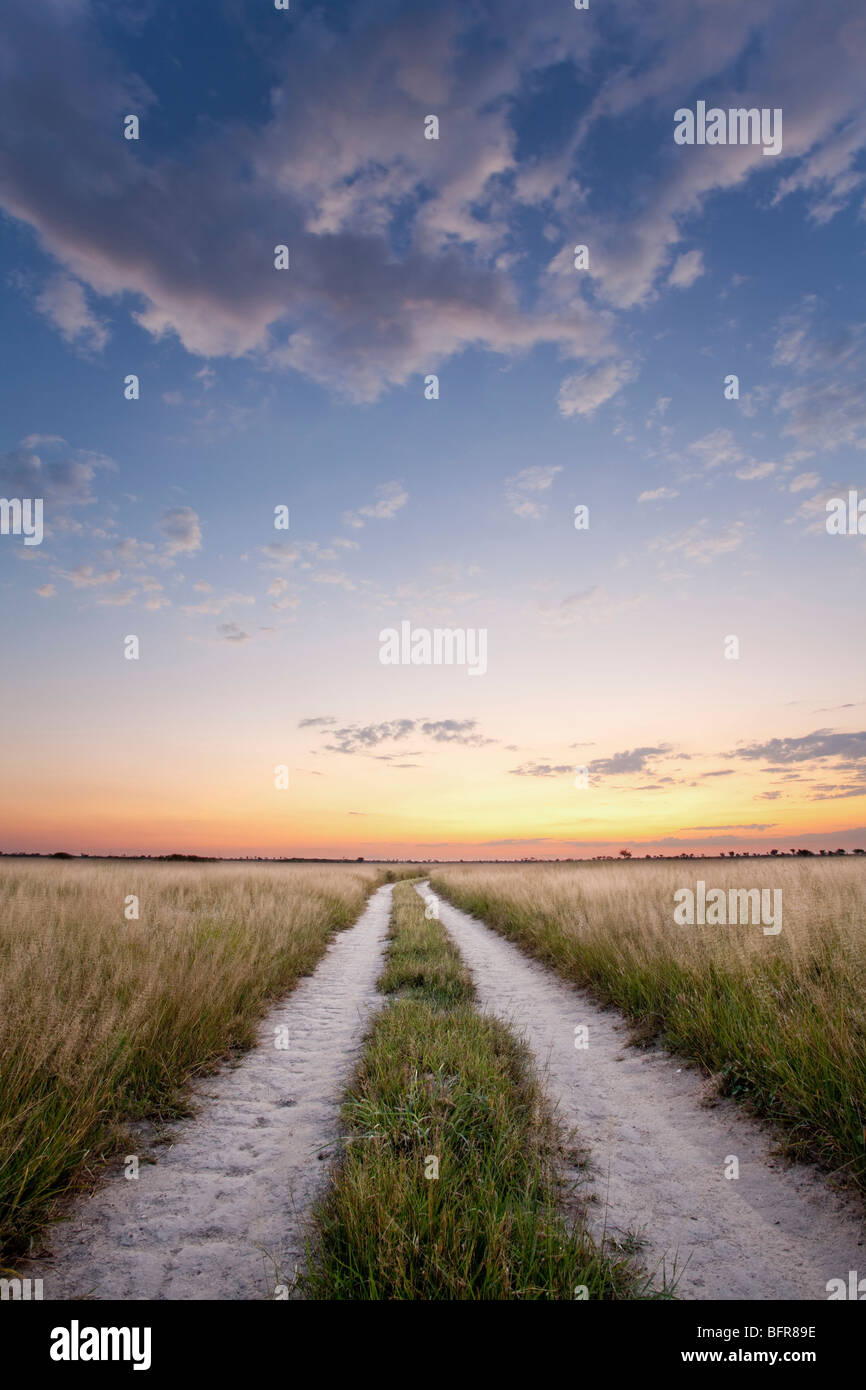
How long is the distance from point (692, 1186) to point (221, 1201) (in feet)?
10.5

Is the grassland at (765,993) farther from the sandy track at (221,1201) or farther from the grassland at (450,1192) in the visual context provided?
the sandy track at (221,1201)

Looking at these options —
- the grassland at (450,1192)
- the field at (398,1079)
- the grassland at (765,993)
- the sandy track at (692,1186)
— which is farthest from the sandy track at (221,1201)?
the grassland at (765,993)

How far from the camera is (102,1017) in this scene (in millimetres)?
5191

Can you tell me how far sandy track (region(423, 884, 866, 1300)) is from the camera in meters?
3.12

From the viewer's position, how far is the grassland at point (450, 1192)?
2.59m

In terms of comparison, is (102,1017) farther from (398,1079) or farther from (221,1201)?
(398,1079)

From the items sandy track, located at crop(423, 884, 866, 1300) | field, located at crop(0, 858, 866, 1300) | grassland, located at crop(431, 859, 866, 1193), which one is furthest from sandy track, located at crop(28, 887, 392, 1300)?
grassland, located at crop(431, 859, 866, 1193)

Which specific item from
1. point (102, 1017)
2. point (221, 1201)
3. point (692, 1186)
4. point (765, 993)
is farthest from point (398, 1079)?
point (765, 993)

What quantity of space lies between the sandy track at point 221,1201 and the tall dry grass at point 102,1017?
32 centimetres

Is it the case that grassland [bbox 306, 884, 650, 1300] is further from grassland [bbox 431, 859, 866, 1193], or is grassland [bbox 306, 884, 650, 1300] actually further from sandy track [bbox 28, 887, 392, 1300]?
grassland [bbox 431, 859, 866, 1193]

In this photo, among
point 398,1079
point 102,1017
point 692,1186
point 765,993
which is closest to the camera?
point 692,1186
